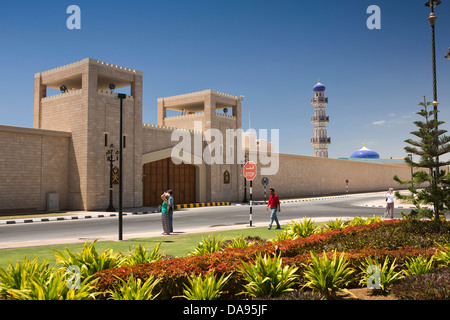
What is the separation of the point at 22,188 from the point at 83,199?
3.62 metres

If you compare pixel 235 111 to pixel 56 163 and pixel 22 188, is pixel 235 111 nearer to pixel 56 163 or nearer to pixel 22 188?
pixel 56 163

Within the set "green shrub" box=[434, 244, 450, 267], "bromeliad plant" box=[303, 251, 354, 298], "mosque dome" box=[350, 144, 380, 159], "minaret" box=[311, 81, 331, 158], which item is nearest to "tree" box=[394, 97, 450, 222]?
"green shrub" box=[434, 244, 450, 267]

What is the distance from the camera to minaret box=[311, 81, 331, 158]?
9088cm

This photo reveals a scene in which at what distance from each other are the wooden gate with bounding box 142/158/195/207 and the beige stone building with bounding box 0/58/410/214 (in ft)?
0.26

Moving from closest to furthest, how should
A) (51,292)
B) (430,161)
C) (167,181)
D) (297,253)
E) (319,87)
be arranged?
(51,292) < (297,253) < (430,161) < (167,181) < (319,87)

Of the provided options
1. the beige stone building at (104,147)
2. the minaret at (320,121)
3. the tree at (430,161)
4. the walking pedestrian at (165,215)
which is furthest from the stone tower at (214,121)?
the minaret at (320,121)

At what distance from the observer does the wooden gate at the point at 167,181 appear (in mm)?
31484

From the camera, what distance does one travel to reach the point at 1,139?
23625mm

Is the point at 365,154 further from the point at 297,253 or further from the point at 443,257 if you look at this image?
the point at 443,257

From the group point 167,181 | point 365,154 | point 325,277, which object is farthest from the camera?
point 365,154

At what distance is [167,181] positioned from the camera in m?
33.1

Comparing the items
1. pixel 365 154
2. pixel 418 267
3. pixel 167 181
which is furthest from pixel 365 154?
pixel 418 267

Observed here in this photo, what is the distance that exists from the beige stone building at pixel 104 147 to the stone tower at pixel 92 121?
→ 0.21 ft

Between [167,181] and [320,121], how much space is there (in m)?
65.6
